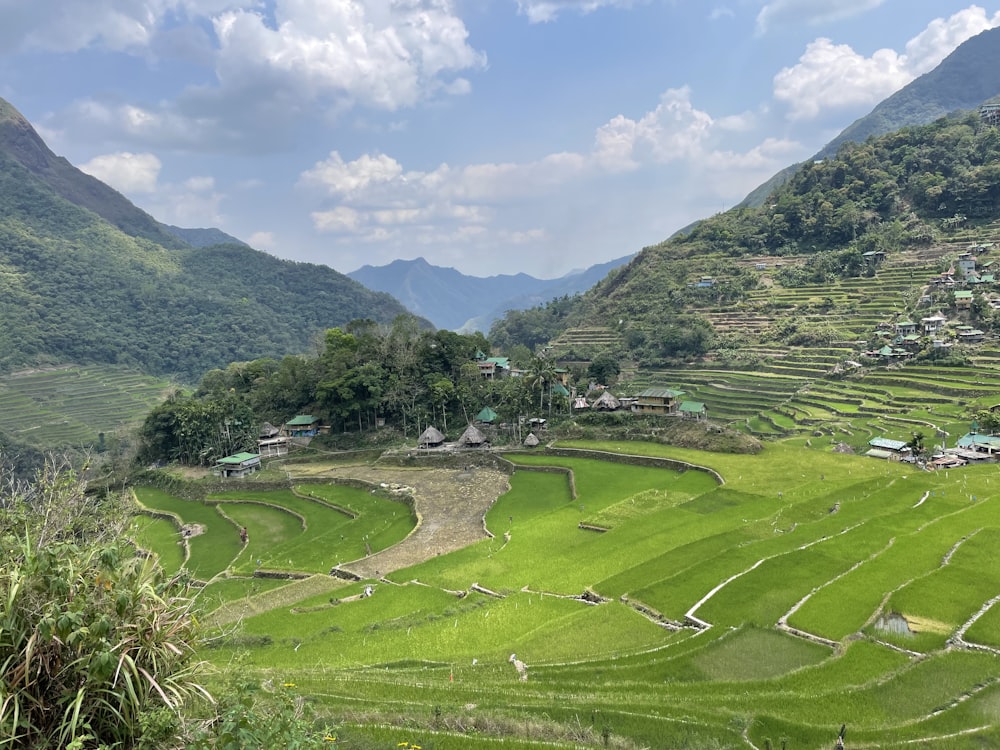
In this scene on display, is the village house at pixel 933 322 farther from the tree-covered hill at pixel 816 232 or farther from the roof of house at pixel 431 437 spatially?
the roof of house at pixel 431 437

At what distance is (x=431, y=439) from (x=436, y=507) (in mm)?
12749

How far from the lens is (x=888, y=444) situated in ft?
112

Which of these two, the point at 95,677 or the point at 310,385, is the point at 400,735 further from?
the point at 310,385

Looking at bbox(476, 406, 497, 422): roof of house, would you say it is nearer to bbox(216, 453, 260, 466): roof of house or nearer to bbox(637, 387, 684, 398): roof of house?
bbox(637, 387, 684, 398): roof of house

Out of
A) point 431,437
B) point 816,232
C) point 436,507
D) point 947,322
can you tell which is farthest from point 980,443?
point 816,232

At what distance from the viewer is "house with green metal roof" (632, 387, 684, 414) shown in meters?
46.0

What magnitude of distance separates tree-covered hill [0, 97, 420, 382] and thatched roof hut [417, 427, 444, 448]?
7359cm

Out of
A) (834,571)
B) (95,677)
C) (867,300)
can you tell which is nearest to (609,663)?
(834,571)

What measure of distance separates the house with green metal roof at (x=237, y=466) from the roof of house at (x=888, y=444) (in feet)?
147

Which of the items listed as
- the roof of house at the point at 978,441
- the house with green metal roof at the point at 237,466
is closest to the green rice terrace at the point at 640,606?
the roof of house at the point at 978,441

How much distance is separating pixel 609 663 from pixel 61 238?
504 feet

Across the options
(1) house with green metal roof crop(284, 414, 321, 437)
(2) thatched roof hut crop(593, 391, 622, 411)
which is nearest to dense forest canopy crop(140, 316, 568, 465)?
(1) house with green metal roof crop(284, 414, 321, 437)

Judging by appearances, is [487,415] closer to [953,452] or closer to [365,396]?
[365,396]

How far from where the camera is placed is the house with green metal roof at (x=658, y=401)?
46000mm
